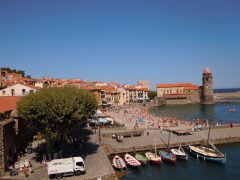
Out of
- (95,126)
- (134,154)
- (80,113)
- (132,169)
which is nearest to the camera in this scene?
(80,113)

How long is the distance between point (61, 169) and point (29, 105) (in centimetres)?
750

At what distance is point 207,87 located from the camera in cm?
14575

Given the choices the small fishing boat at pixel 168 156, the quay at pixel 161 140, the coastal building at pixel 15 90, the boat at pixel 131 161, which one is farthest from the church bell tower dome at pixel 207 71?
the boat at pixel 131 161

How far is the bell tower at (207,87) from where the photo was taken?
472 feet

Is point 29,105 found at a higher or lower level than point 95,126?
higher

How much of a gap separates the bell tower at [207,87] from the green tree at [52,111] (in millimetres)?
122103

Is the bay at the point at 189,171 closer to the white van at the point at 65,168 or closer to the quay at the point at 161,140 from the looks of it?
the quay at the point at 161,140

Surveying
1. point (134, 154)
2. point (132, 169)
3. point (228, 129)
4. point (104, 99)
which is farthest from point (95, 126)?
point (104, 99)

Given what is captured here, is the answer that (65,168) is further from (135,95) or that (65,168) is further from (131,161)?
(135,95)

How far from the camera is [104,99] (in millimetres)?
113250

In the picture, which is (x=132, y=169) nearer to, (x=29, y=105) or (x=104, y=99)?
(x=29, y=105)

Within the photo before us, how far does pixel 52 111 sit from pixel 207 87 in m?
127

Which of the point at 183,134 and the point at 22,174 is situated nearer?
the point at 22,174

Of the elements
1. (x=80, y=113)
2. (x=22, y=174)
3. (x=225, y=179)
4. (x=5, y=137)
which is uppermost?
(x=80, y=113)
